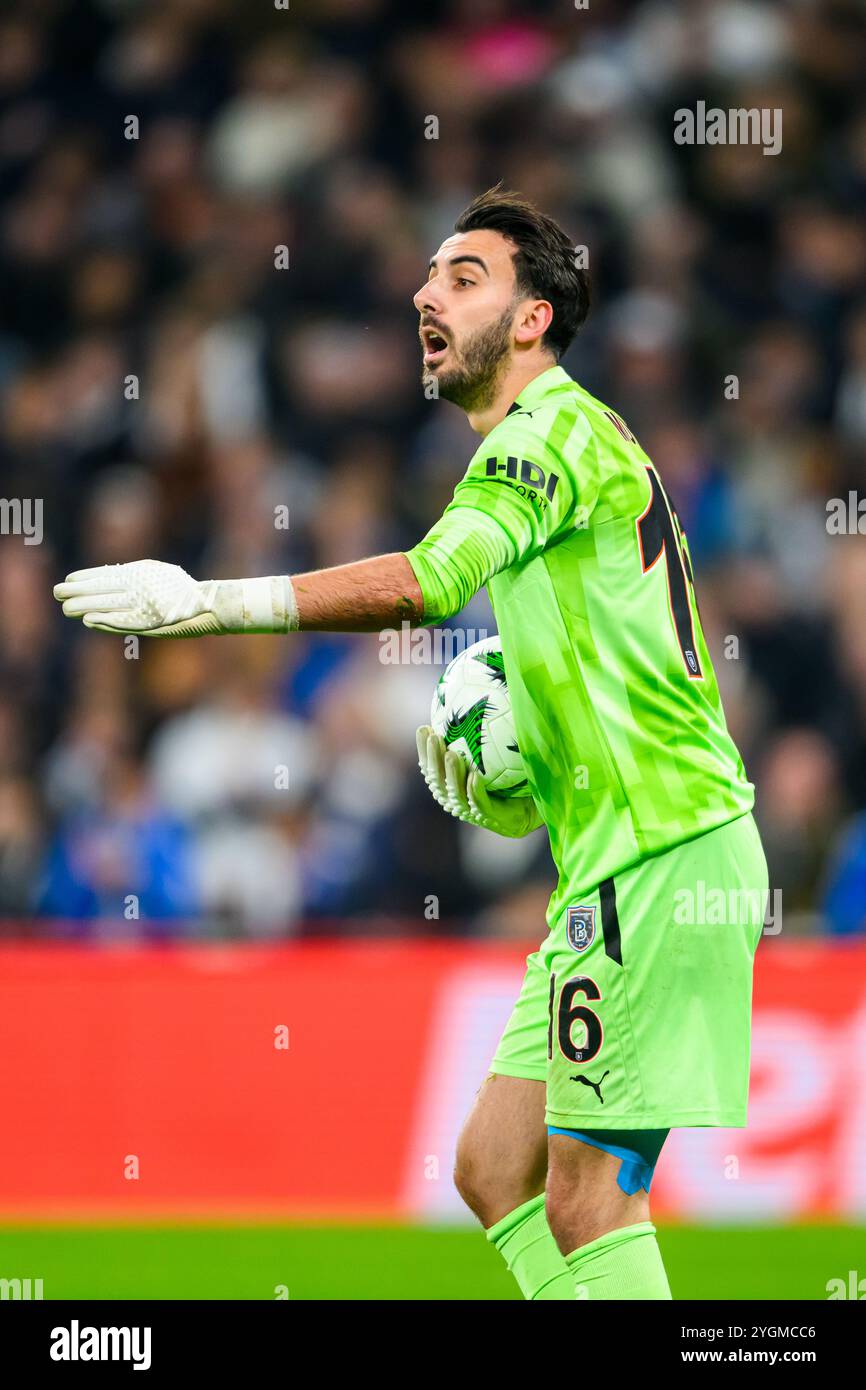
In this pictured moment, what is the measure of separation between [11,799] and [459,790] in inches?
222

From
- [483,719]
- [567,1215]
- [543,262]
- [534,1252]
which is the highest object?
[543,262]

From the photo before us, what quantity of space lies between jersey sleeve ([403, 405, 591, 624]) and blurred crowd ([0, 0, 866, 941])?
16.9ft

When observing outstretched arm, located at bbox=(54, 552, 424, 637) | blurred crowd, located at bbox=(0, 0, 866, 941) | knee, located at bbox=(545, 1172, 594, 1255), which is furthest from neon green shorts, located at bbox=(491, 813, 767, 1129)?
blurred crowd, located at bbox=(0, 0, 866, 941)

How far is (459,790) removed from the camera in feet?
15.6

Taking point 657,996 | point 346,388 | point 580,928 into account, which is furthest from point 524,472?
point 346,388

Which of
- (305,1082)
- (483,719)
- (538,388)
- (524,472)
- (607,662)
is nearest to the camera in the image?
(524,472)

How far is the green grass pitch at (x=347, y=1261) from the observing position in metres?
6.89

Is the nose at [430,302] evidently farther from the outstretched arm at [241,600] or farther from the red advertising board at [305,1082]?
the red advertising board at [305,1082]

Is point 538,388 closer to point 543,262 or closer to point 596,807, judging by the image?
point 543,262

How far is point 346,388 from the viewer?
448 inches

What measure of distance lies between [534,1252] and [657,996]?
0.70 metres

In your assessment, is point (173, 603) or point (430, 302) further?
point (430, 302)

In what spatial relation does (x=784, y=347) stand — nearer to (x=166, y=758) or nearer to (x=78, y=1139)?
(x=166, y=758)
